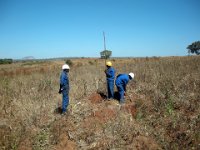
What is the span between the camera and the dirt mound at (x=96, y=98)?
316 inches

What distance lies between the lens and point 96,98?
27.0 ft

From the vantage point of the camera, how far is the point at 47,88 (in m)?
10.6

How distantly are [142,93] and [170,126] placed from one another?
2.66 m

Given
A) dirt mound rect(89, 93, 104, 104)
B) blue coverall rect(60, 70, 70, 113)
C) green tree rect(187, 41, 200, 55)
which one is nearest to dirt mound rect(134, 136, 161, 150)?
blue coverall rect(60, 70, 70, 113)

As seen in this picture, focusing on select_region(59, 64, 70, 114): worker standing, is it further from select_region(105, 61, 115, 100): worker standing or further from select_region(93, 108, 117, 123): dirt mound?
select_region(105, 61, 115, 100): worker standing

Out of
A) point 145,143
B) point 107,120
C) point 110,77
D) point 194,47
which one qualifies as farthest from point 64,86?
point 194,47

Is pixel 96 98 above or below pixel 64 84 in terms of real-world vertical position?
below

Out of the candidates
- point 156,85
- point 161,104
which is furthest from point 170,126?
point 156,85

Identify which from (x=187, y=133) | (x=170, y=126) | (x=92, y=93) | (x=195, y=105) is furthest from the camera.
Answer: (x=92, y=93)

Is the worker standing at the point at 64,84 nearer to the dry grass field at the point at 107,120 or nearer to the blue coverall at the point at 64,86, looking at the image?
the blue coverall at the point at 64,86

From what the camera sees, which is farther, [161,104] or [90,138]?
[161,104]

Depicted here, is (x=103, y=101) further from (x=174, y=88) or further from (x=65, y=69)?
(x=174, y=88)

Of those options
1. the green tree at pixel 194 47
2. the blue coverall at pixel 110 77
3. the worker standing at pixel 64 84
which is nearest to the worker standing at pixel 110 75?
the blue coverall at pixel 110 77

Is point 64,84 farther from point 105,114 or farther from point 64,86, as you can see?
point 105,114
